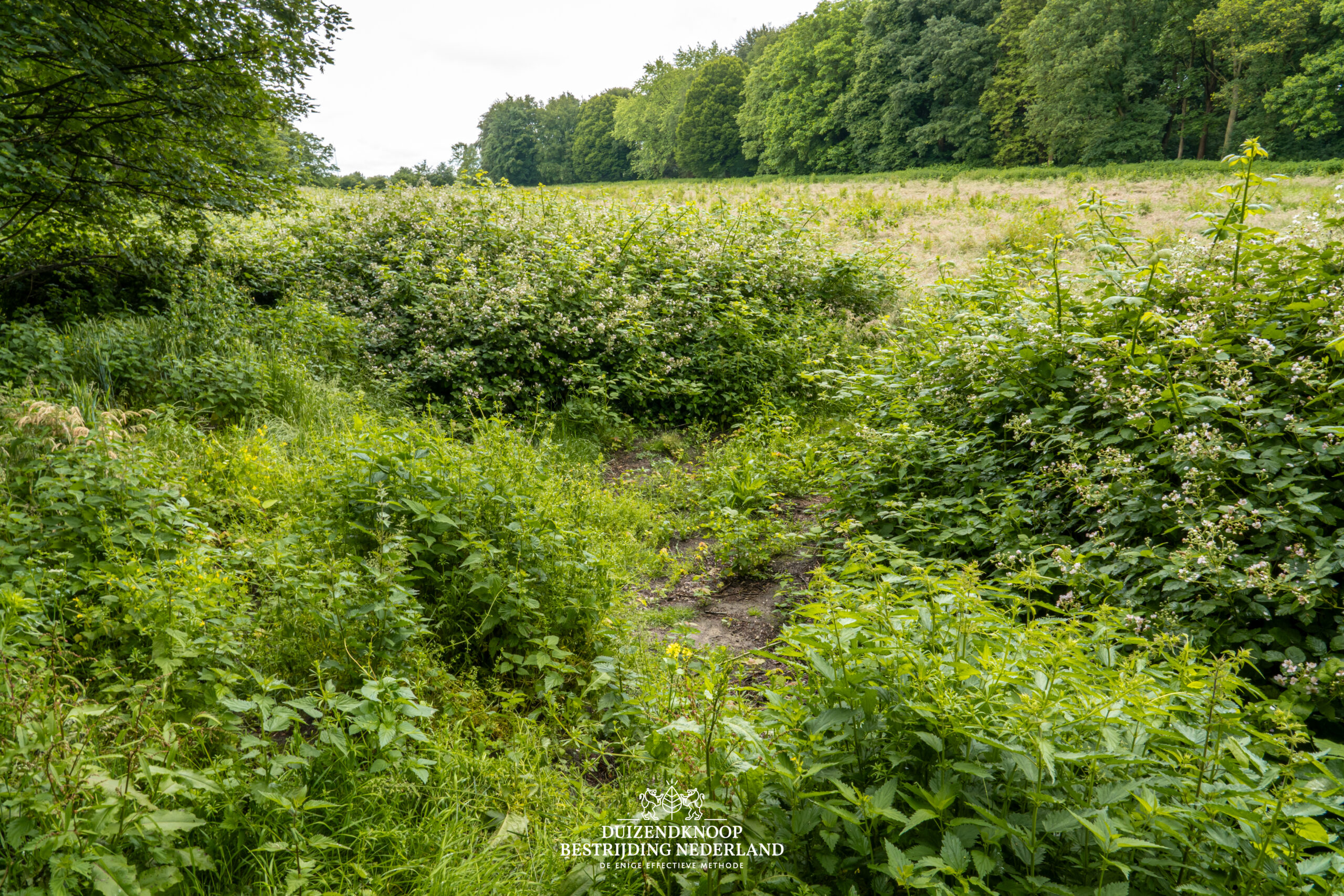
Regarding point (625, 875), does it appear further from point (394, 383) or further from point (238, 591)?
point (394, 383)

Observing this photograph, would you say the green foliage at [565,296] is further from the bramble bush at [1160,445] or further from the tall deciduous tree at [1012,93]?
the tall deciduous tree at [1012,93]

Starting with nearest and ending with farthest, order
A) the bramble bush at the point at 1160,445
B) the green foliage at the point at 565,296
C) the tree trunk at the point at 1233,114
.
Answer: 1. the bramble bush at the point at 1160,445
2. the green foliage at the point at 565,296
3. the tree trunk at the point at 1233,114

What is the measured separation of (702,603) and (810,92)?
167 ft

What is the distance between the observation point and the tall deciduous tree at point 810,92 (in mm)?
44594

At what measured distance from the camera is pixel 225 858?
6.47 ft

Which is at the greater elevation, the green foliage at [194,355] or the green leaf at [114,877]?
the green foliage at [194,355]

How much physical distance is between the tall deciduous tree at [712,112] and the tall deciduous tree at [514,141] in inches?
1130

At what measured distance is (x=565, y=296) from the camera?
7.92m

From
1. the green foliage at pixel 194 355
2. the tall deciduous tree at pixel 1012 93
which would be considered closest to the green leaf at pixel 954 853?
the green foliage at pixel 194 355

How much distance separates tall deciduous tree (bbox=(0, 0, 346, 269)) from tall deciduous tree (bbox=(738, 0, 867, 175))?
44020mm

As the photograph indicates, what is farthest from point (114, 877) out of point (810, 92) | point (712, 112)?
point (712, 112)

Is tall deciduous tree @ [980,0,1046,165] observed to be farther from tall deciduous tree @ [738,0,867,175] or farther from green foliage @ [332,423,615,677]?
green foliage @ [332,423,615,677]

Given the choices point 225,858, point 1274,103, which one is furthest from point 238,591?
point 1274,103

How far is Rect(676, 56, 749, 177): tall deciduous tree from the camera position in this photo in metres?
54.2
